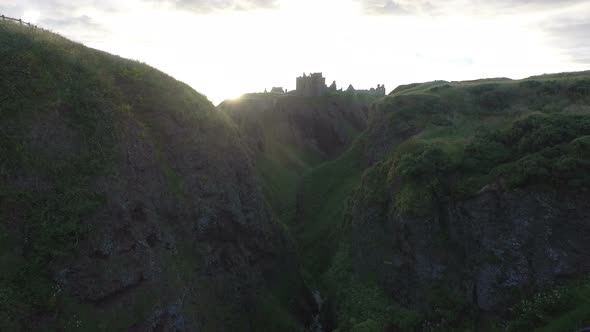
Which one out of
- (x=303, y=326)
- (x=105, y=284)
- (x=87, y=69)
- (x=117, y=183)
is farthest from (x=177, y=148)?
(x=303, y=326)

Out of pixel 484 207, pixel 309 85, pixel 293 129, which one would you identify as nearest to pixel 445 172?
pixel 484 207

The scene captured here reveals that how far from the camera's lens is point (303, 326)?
3275cm

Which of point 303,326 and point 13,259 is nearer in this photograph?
point 13,259

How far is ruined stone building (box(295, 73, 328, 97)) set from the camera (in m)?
98.7

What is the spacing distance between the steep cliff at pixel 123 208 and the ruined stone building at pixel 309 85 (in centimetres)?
6414

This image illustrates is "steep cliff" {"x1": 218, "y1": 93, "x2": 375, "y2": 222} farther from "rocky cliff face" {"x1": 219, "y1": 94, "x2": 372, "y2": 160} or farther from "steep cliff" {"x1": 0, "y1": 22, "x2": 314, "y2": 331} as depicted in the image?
"steep cliff" {"x1": 0, "y1": 22, "x2": 314, "y2": 331}

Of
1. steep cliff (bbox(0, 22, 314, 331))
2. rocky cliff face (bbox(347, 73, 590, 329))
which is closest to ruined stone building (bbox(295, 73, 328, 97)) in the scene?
rocky cliff face (bbox(347, 73, 590, 329))

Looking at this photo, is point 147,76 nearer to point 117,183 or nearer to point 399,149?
point 117,183

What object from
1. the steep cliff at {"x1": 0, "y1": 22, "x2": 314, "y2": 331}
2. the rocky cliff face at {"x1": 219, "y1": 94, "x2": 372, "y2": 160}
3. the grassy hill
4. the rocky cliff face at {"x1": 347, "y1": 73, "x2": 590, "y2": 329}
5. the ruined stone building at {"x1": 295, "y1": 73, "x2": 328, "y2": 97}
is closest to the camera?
the steep cliff at {"x1": 0, "y1": 22, "x2": 314, "y2": 331}

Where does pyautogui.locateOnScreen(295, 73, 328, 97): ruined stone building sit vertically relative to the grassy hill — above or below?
above

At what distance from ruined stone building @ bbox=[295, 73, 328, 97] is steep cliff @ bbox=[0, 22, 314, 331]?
2525 inches

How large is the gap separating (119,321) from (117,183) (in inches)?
342

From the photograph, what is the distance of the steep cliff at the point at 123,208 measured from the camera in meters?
22.0

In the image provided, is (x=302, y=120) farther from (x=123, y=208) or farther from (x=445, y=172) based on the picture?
(x=123, y=208)
